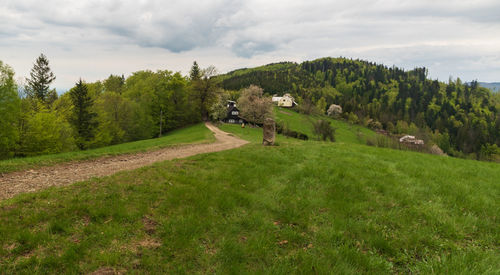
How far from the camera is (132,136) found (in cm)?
4962

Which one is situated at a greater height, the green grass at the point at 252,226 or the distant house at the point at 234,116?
the distant house at the point at 234,116

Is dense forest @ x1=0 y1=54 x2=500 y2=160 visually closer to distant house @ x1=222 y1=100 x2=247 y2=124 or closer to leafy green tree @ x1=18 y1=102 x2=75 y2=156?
leafy green tree @ x1=18 y1=102 x2=75 y2=156

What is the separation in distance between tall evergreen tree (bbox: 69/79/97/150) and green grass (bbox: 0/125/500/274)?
36.9 meters

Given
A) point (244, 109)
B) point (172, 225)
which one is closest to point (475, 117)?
point (244, 109)

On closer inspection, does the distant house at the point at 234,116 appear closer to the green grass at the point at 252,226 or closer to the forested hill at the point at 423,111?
the green grass at the point at 252,226

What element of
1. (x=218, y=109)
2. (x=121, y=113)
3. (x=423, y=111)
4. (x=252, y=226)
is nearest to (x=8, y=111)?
(x=121, y=113)

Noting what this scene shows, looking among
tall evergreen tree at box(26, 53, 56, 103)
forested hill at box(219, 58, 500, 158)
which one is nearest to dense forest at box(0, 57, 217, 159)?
tall evergreen tree at box(26, 53, 56, 103)

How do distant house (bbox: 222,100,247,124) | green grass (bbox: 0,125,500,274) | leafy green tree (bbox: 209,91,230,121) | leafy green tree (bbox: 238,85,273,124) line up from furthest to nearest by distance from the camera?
distant house (bbox: 222,100,247,124) → leafy green tree (bbox: 238,85,273,124) → leafy green tree (bbox: 209,91,230,121) → green grass (bbox: 0,125,500,274)

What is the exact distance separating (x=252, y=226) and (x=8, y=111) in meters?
33.3

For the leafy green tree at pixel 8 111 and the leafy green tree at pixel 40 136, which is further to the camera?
the leafy green tree at pixel 40 136

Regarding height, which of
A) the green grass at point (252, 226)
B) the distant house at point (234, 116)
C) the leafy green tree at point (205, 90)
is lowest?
the green grass at point (252, 226)

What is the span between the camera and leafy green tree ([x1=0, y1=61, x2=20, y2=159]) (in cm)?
2488

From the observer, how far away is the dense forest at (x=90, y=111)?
27031 mm

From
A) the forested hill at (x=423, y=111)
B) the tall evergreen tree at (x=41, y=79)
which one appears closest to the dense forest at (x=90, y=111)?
the tall evergreen tree at (x=41, y=79)
